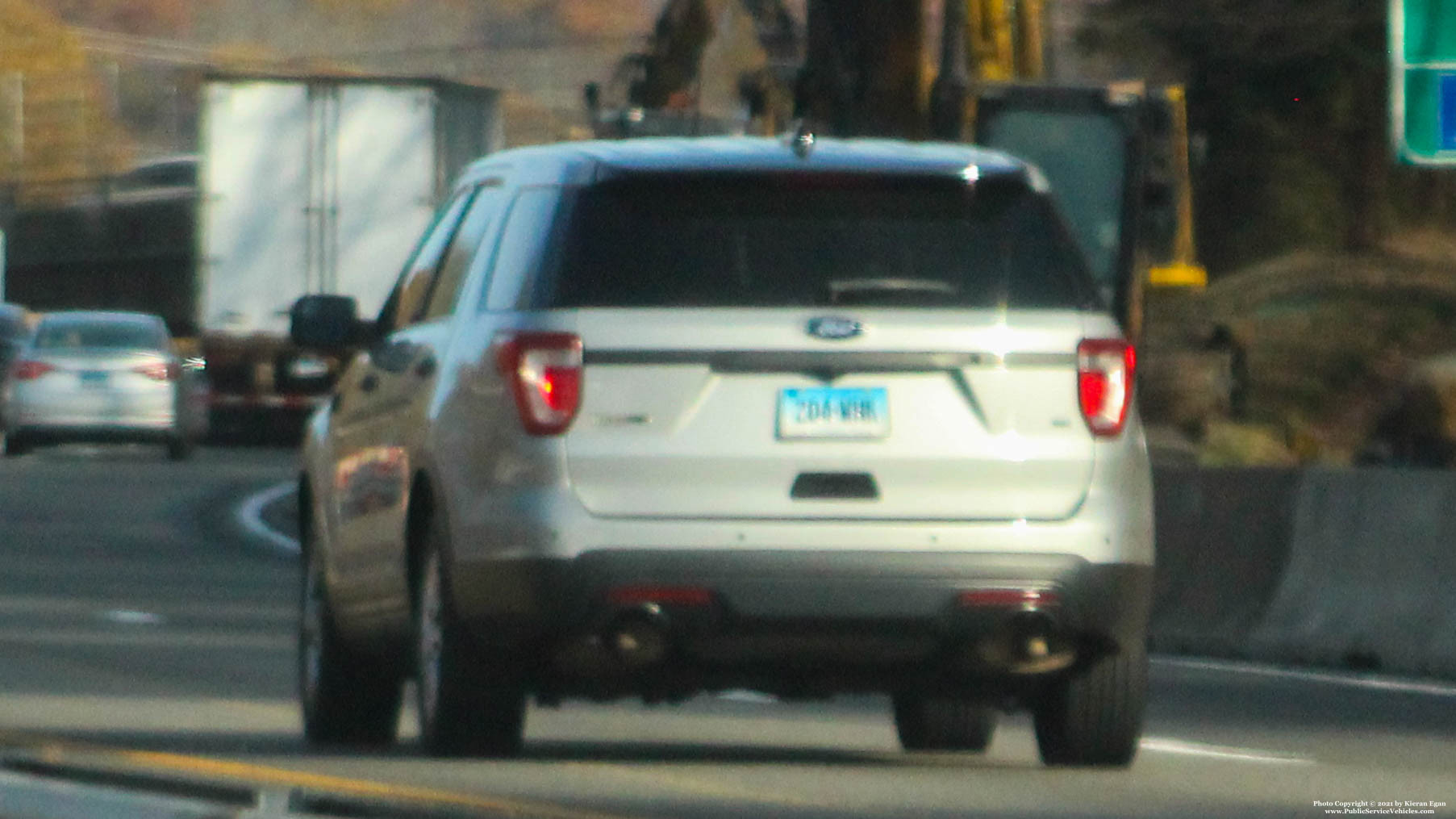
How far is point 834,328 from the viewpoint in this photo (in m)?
10.5

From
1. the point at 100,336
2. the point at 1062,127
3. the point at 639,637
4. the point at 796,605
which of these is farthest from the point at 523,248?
the point at 100,336

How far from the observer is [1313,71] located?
168 ft

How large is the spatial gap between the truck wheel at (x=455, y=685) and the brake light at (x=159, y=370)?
27127 millimetres

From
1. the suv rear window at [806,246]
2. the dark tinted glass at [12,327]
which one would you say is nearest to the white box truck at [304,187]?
the dark tinted glass at [12,327]

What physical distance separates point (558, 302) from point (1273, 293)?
97.1ft

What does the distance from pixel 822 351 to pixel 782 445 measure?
27 cm

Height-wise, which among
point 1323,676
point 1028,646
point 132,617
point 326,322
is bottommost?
point 132,617

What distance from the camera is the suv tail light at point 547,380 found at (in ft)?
34.2

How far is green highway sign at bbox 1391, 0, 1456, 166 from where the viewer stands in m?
15.8

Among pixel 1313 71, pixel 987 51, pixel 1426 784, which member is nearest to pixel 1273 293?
pixel 987 51

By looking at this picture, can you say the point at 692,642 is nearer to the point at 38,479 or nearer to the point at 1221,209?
the point at 38,479

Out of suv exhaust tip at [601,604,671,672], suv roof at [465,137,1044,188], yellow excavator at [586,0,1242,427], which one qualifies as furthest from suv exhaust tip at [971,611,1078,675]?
yellow excavator at [586,0,1242,427]

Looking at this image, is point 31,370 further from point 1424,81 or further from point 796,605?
point 796,605

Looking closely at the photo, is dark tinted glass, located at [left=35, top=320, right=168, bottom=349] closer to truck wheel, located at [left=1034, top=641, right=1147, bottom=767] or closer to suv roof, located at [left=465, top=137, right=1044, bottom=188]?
suv roof, located at [left=465, top=137, right=1044, bottom=188]
